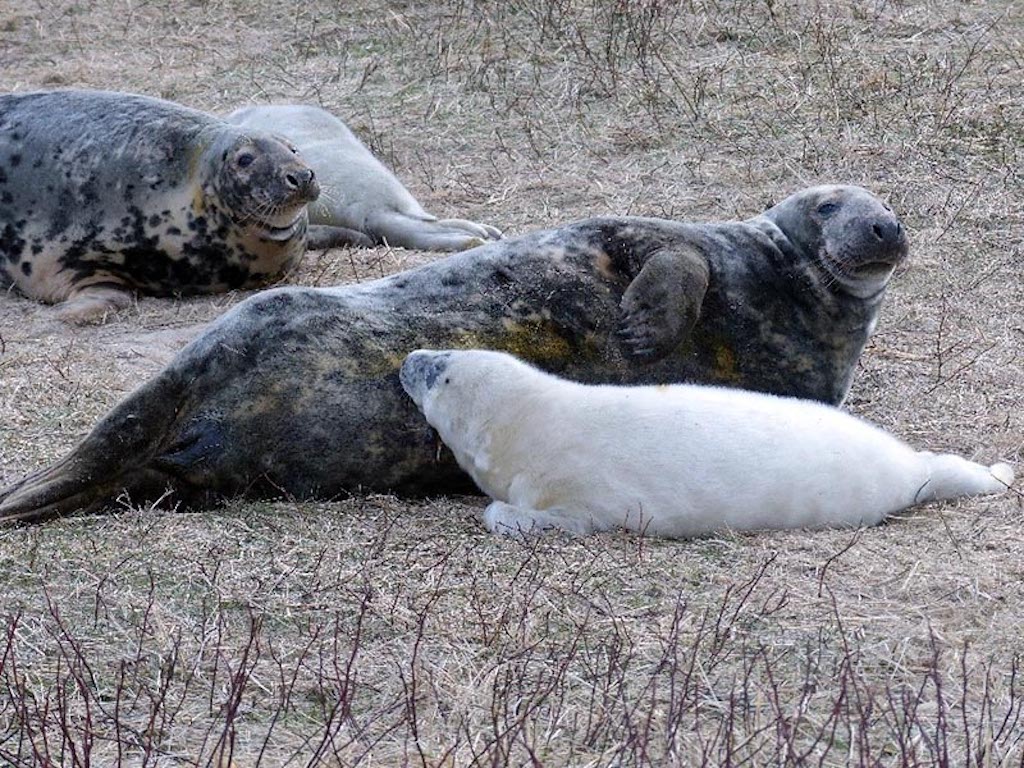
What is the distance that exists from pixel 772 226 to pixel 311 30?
6.51 metres

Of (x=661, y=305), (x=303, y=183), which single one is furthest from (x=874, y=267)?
(x=303, y=183)

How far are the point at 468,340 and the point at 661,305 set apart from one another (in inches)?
24.9

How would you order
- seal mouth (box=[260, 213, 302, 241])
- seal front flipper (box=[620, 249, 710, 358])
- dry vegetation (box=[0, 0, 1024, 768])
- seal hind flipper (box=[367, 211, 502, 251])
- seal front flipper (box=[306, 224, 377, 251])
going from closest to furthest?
dry vegetation (box=[0, 0, 1024, 768]), seal front flipper (box=[620, 249, 710, 358]), seal mouth (box=[260, 213, 302, 241]), seal hind flipper (box=[367, 211, 502, 251]), seal front flipper (box=[306, 224, 377, 251])

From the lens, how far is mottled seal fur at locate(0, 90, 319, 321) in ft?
25.2

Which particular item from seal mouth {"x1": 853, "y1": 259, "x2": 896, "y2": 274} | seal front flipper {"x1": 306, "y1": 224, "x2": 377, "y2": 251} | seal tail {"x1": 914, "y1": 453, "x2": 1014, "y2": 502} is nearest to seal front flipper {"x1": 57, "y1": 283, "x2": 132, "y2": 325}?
seal front flipper {"x1": 306, "y1": 224, "x2": 377, "y2": 251}

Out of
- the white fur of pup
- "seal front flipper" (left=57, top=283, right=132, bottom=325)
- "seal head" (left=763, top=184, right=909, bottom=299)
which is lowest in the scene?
"seal front flipper" (left=57, top=283, right=132, bottom=325)

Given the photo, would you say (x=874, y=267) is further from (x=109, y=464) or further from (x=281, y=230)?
(x=281, y=230)

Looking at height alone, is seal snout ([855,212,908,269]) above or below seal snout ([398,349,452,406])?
above

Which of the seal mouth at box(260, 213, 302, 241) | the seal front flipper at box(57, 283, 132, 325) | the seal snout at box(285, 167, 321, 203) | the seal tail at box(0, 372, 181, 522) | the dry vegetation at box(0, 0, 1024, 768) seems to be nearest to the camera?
the dry vegetation at box(0, 0, 1024, 768)

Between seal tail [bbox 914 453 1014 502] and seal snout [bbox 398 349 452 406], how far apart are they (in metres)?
1.42

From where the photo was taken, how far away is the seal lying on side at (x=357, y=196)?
823cm

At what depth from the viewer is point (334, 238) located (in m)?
8.53

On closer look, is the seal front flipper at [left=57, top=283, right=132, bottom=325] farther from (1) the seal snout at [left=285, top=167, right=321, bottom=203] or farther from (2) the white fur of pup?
(2) the white fur of pup

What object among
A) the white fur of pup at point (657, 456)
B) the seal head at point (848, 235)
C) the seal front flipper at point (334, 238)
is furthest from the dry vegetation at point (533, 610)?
the seal head at point (848, 235)
